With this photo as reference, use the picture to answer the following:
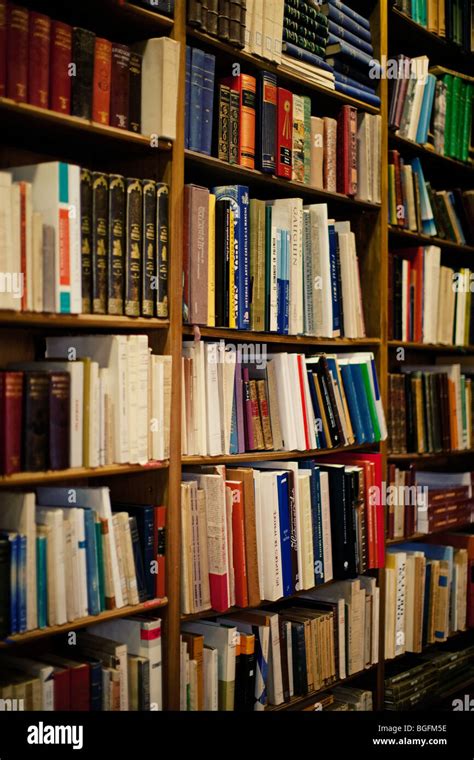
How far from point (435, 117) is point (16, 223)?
2.15 metres

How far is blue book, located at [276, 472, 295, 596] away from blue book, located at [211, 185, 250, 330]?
47cm

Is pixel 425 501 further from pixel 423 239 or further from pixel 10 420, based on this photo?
pixel 10 420

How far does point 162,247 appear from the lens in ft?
7.12

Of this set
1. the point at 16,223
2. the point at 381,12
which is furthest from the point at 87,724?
the point at 381,12

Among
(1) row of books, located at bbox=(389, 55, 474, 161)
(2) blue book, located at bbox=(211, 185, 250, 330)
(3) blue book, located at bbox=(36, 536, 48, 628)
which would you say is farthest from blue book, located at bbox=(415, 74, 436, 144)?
(3) blue book, located at bbox=(36, 536, 48, 628)

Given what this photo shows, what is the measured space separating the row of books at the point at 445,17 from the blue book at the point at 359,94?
16.2 inches

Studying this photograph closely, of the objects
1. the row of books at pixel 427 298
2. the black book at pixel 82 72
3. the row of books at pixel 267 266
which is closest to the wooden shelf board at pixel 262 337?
the row of books at pixel 267 266

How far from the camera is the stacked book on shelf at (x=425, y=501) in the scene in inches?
125

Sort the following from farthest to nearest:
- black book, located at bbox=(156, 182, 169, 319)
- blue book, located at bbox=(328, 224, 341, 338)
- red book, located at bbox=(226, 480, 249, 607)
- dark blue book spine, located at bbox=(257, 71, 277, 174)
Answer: blue book, located at bbox=(328, 224, 341, 338) → dark blue book spine, located at bbox=(257, 71, 277, 174) → red book, located at bbox=(226, 480, 249, 607) → black book, located at bbox=(156, 182, 169, 319)

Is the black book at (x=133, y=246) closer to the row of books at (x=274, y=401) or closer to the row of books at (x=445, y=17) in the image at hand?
the row of books at (x=274, y=401)

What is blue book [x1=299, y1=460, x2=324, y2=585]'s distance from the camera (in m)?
2.64

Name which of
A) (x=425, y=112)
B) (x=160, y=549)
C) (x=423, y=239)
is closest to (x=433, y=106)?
(x=425, y=112)

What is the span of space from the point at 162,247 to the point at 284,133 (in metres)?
0.67

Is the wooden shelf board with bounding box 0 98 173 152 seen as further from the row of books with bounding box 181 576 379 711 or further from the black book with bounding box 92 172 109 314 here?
the row of books with bounding box 181 576 379 711
